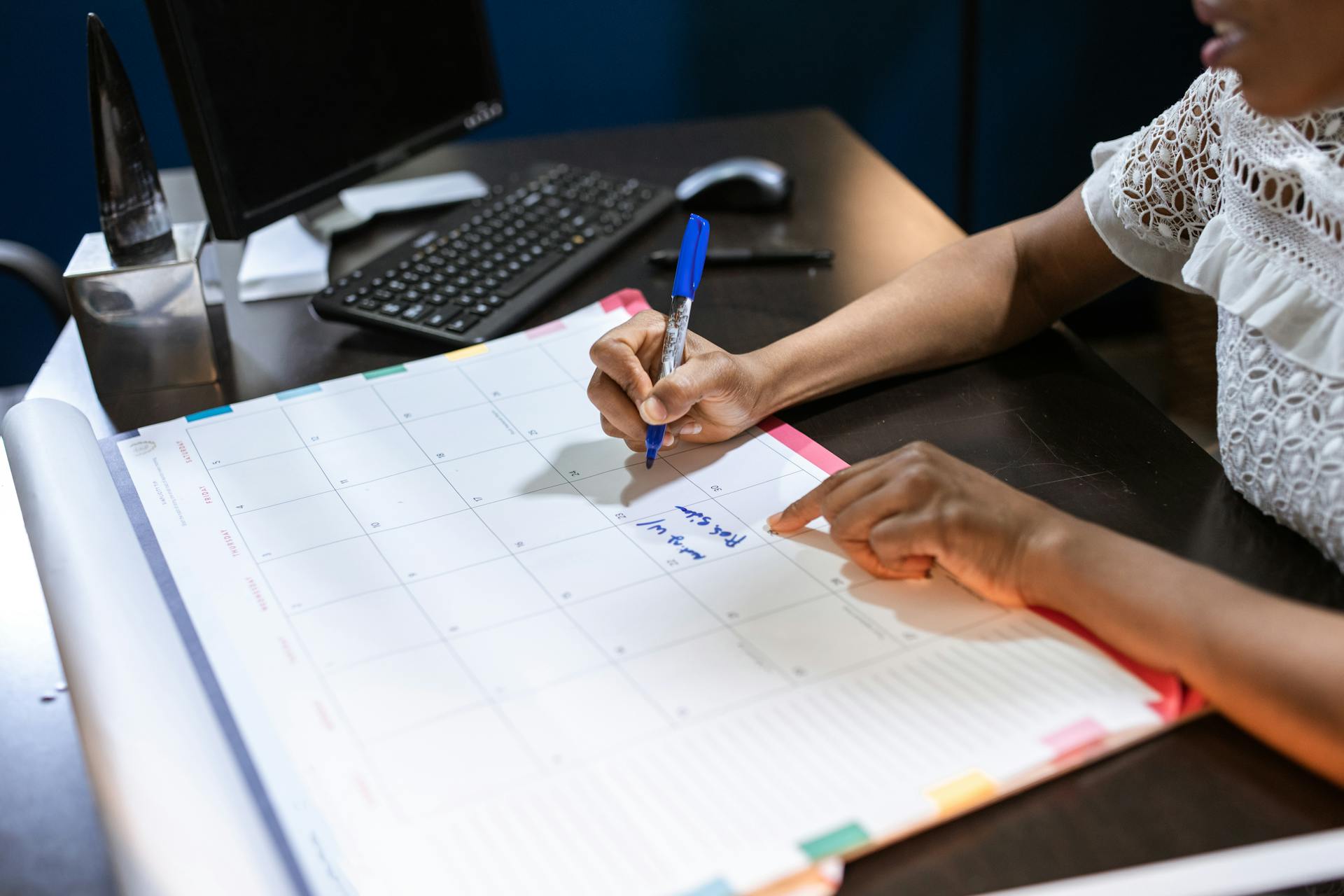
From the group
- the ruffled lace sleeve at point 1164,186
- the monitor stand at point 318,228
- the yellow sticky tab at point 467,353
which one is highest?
the ruffled lace sleeve at point 1164,186

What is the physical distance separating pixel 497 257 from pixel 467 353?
0.21 metres

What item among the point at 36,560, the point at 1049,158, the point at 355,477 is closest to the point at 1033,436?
the point at 355,477

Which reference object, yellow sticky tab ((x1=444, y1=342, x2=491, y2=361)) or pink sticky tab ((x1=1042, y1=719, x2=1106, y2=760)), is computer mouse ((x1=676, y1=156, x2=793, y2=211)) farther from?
pink sticky tab ((x1=1042, y1=719, x2=1106, y2=760))

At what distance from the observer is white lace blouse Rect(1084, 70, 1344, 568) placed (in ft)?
2.27

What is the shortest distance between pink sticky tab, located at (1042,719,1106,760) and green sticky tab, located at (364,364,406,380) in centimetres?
61

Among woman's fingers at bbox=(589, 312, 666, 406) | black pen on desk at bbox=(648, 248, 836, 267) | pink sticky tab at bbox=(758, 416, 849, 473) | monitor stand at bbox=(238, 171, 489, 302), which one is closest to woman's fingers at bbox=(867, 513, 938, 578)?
pink sticky tab at bbox=(758, 416, 849, 473)

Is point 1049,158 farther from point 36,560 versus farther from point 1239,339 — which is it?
point 36,560

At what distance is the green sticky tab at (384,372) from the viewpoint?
94 cm

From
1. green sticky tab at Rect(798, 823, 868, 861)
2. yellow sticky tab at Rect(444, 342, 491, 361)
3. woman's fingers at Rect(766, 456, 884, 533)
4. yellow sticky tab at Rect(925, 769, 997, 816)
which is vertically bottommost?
yellow sticky tab at Rect(925, 769, 997, 816)

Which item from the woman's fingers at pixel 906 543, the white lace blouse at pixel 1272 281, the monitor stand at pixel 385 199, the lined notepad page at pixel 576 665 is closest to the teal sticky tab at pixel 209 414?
the lined notepad page at pixel 576 665

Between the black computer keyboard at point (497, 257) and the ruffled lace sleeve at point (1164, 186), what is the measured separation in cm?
51

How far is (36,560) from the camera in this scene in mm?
654

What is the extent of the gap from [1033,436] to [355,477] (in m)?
0.50

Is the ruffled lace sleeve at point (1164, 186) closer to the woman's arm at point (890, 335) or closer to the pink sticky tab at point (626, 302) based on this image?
the woman's arm at point (890, 335)
